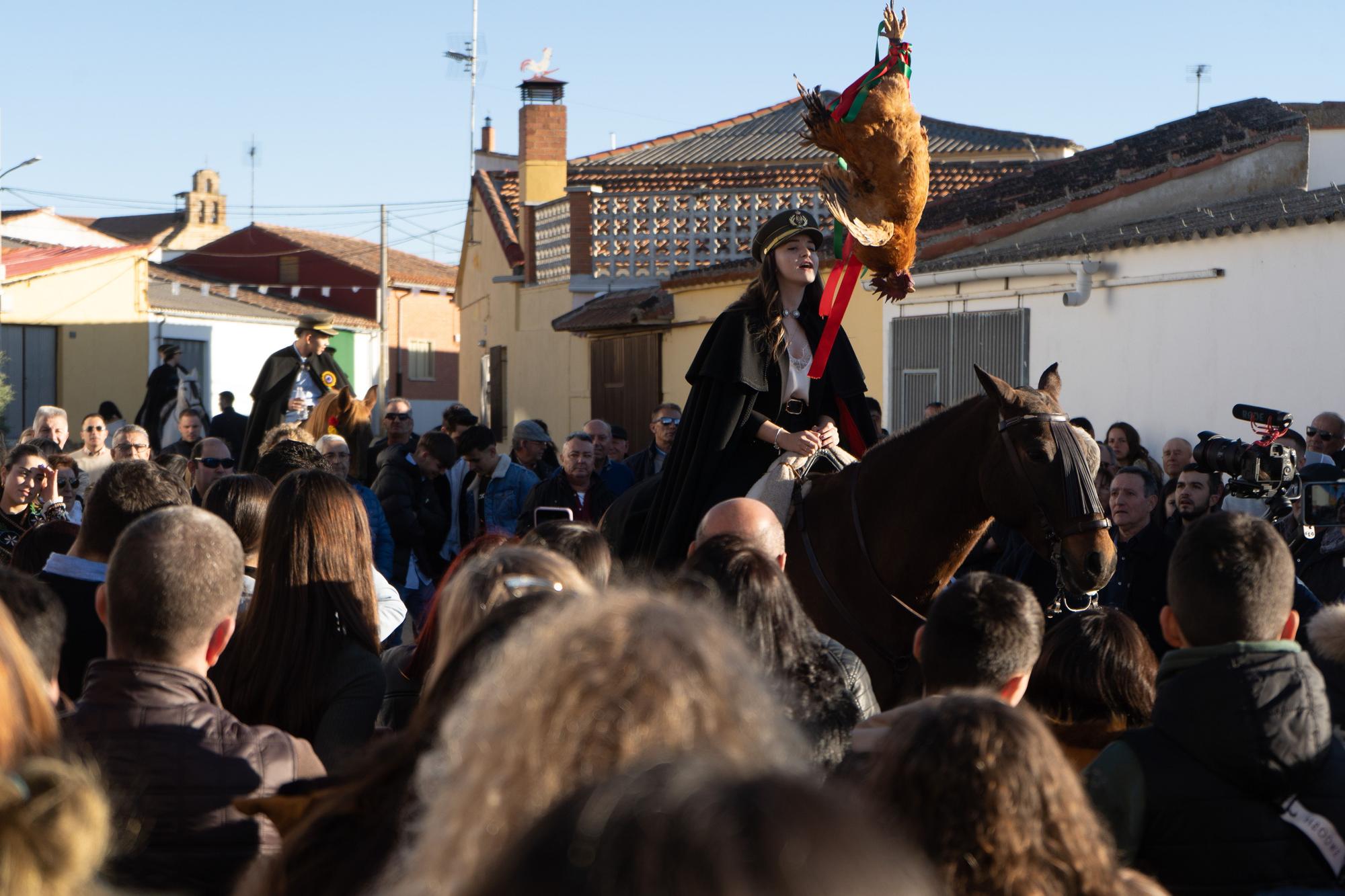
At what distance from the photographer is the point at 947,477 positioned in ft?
19.0

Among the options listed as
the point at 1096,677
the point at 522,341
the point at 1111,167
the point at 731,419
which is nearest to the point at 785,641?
the point at 1096,677

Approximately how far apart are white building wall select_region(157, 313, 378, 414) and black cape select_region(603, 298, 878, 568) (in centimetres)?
2975

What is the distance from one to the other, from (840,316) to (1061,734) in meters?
3.53

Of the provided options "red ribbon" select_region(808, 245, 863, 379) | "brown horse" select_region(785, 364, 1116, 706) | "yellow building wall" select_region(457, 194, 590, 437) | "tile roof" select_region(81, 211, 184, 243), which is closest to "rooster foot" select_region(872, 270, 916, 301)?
"red ribbon" select_region(808, 245, 863, 379)

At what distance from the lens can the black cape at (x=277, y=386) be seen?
35.6 ft

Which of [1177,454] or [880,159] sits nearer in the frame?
[880,159]

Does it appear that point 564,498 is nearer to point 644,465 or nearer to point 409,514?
point 409,514

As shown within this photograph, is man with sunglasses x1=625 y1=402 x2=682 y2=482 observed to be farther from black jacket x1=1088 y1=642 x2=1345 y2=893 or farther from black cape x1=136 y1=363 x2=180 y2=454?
black jacket x1=1088 y1=642 x2=1345 y2=893

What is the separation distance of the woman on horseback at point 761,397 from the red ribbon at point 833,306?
59mm

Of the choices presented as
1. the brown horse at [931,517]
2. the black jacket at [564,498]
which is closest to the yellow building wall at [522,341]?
the black jacket at [564,498]

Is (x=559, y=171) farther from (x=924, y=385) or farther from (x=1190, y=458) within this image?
(x=1190, y=458)

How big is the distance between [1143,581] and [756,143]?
82.2 ft

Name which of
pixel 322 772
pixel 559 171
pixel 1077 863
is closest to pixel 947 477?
pixel 322 772

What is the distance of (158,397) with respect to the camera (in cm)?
1623
